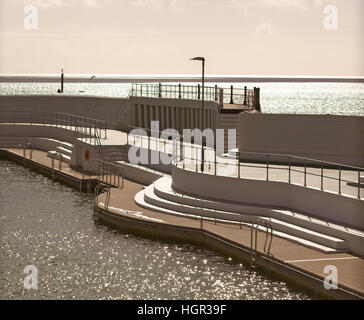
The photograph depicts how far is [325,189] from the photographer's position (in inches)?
1089

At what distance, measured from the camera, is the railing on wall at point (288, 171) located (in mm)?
27828

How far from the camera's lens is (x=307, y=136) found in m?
34.8

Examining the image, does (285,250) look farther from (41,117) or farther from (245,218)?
(41,117)

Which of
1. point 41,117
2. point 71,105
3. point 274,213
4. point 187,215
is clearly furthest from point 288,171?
point 41,117

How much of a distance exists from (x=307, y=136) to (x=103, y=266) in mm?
12851

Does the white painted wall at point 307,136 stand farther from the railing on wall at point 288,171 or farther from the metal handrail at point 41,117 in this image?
the metal handrail at point 41,117

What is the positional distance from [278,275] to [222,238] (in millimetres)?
3294

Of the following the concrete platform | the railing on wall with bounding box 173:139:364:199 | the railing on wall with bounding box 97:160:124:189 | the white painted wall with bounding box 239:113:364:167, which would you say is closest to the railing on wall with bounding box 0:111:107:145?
the railing on wall with bounding box 97:160:124:189

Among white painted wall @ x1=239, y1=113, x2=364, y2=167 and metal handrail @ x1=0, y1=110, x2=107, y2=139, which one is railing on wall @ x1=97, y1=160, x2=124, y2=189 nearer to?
white painted wall @ x1=239, y1=113, x2=364, y2=167

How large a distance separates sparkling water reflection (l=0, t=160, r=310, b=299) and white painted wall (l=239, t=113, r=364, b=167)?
780 cm

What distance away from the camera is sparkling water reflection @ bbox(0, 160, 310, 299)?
22.7m

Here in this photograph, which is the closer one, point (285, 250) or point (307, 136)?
point (285, 250)
